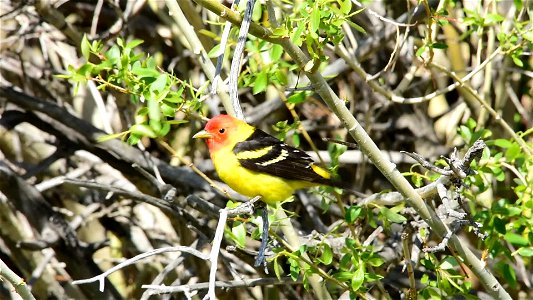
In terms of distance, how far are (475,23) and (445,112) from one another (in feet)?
6.33

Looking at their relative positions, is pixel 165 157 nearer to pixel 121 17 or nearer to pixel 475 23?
pixel 121 17

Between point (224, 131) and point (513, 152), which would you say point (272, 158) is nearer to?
point (224, 131)

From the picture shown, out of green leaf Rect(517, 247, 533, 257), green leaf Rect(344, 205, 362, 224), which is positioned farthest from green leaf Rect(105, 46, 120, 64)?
green leaf Rect(517, 247, 533, 257)

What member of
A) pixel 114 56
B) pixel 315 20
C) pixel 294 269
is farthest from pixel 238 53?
pixel 294 269

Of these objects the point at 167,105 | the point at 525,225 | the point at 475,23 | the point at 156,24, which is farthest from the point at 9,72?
the point at 525,225

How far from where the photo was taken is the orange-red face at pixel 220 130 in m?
4.57

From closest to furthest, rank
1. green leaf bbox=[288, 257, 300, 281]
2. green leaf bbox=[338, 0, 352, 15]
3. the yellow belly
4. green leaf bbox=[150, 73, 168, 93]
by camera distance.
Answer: green leaf bbox=[338, 0, 352, 15]
green leaf bbox=[150, 73, 168, 93]
green leaf bbox=[288, 257, 300, 281]
the yellow belly

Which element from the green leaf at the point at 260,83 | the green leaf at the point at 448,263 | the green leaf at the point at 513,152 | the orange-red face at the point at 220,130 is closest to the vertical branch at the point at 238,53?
the green leaf at the point at 260,83

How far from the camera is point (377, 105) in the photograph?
19.4 ft

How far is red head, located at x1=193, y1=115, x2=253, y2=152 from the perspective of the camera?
4.58 meters

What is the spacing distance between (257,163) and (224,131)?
26 cm

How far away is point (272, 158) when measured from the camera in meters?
4.72

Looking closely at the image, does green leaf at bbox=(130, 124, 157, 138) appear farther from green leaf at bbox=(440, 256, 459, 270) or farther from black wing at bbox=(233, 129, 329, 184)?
green leaf at bbox=(440, 256, 459, 270)

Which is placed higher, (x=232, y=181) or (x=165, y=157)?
(x=232, y=181)
